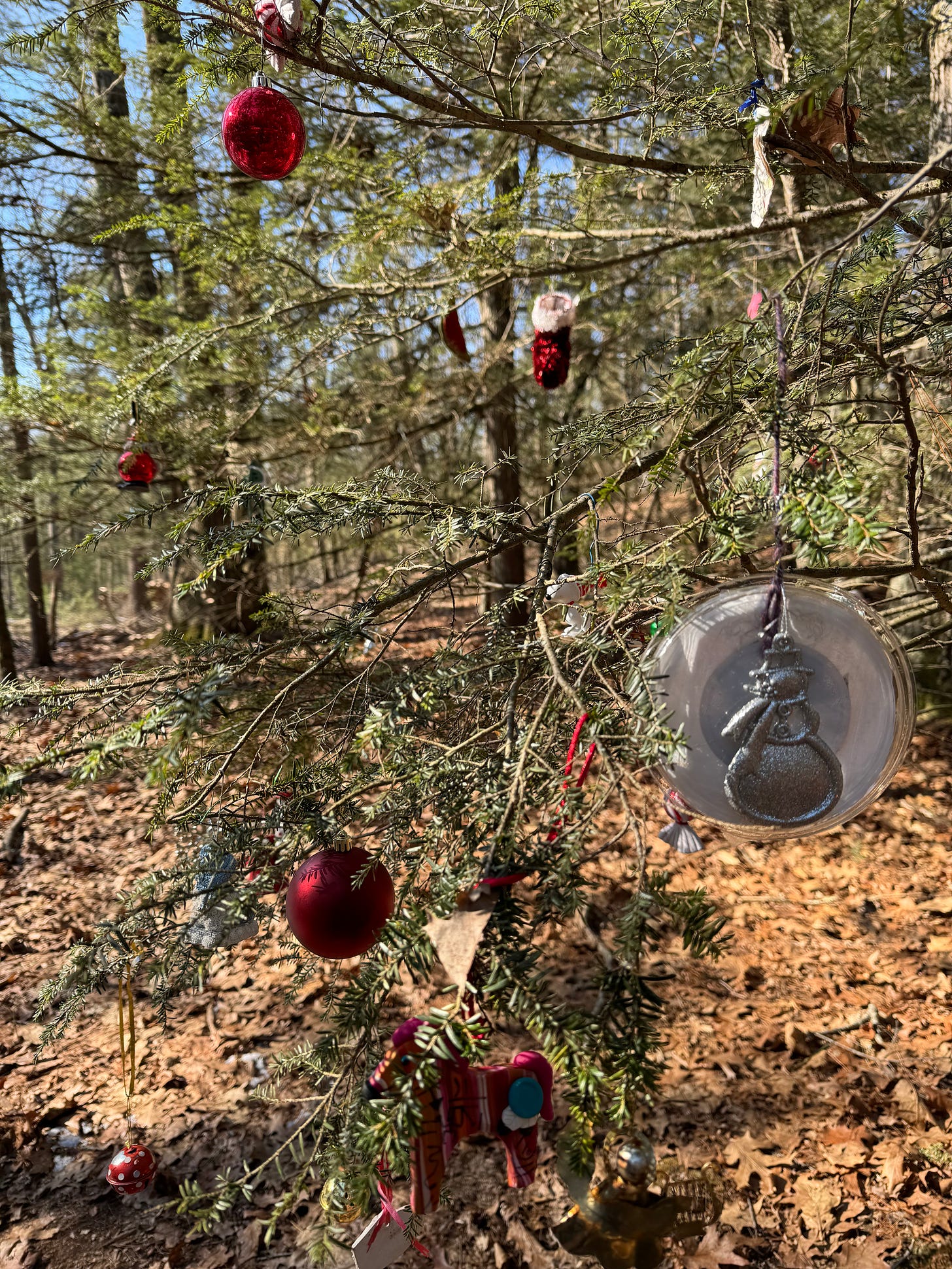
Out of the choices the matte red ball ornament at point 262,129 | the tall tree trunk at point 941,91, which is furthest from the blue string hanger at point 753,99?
the tall tree trunk at point 941,91

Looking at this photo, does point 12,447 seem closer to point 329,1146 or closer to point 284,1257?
point 284,1257

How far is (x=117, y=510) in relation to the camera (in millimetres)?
7680

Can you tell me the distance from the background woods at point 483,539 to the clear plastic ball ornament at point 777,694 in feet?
0.28

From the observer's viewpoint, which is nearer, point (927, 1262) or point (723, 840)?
point (927, 1262)

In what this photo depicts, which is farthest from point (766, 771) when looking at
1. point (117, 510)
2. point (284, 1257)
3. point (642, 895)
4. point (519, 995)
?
point (117, 510)

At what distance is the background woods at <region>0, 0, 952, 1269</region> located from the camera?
4.31ft

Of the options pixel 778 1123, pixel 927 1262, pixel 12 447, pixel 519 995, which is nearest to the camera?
pixel 519 995

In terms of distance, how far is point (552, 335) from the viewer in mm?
3801

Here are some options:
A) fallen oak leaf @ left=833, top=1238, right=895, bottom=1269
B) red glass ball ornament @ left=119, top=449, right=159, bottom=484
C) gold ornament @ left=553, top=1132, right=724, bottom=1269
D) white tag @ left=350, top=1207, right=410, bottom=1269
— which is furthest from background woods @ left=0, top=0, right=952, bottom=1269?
gold ornament @ left=553, top=1132, right=724, bottom=1269

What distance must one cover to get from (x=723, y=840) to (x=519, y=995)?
15.3ft

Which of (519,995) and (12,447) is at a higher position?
(12,447)

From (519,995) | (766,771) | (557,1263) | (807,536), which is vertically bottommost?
(557,1263)

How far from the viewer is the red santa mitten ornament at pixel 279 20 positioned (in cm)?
153

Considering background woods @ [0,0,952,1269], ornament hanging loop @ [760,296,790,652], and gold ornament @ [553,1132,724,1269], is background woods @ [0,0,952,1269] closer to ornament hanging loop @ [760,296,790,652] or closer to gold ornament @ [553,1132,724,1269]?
ornament hanging loop @ [760,296,790,652]
